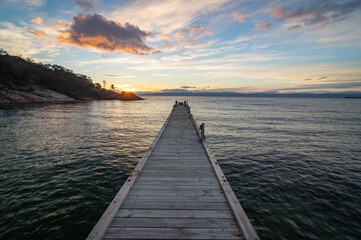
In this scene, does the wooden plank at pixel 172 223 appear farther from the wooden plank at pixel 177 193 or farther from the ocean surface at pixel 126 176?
the ocean surface at pixel 126 176

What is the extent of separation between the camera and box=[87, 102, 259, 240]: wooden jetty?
3578 mm

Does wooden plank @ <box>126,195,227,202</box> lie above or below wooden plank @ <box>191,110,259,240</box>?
below

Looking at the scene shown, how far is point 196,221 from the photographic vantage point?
3938 mm

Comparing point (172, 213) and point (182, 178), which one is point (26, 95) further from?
point (172, 213)

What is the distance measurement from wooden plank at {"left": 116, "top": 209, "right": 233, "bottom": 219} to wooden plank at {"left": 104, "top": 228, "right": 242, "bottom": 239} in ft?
1.37

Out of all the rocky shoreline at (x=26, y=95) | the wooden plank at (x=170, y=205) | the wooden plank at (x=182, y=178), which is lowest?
the wooden plank at (x=182, y=178)

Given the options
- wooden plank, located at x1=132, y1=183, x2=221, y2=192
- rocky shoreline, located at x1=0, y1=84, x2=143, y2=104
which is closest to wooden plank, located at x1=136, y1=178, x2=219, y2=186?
wooden plank, located at x1=132, y1=183, x2=221, y2=192

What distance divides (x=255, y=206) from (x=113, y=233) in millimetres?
5990

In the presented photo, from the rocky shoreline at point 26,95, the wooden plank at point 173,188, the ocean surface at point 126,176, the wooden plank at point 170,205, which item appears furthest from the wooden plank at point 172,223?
the rocky shoreline at point 26,95

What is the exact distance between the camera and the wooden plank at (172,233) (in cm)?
349

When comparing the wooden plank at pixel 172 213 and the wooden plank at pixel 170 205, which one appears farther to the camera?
the wooden plank at pixel 170 205

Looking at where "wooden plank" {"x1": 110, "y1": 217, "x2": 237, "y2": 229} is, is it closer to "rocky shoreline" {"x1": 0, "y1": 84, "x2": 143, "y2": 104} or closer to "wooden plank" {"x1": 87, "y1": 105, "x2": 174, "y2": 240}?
"wooden plank" {"x1": 87, "y1": 105, "x2": 174, "y2": 240}

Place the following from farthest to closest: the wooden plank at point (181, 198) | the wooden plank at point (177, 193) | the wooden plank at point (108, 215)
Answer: the wooden plank at point (177, 193), the wooden plank at point (181, 198), the wooden plank at point (108, 215)

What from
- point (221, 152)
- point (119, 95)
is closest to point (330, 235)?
point (221, 152)
